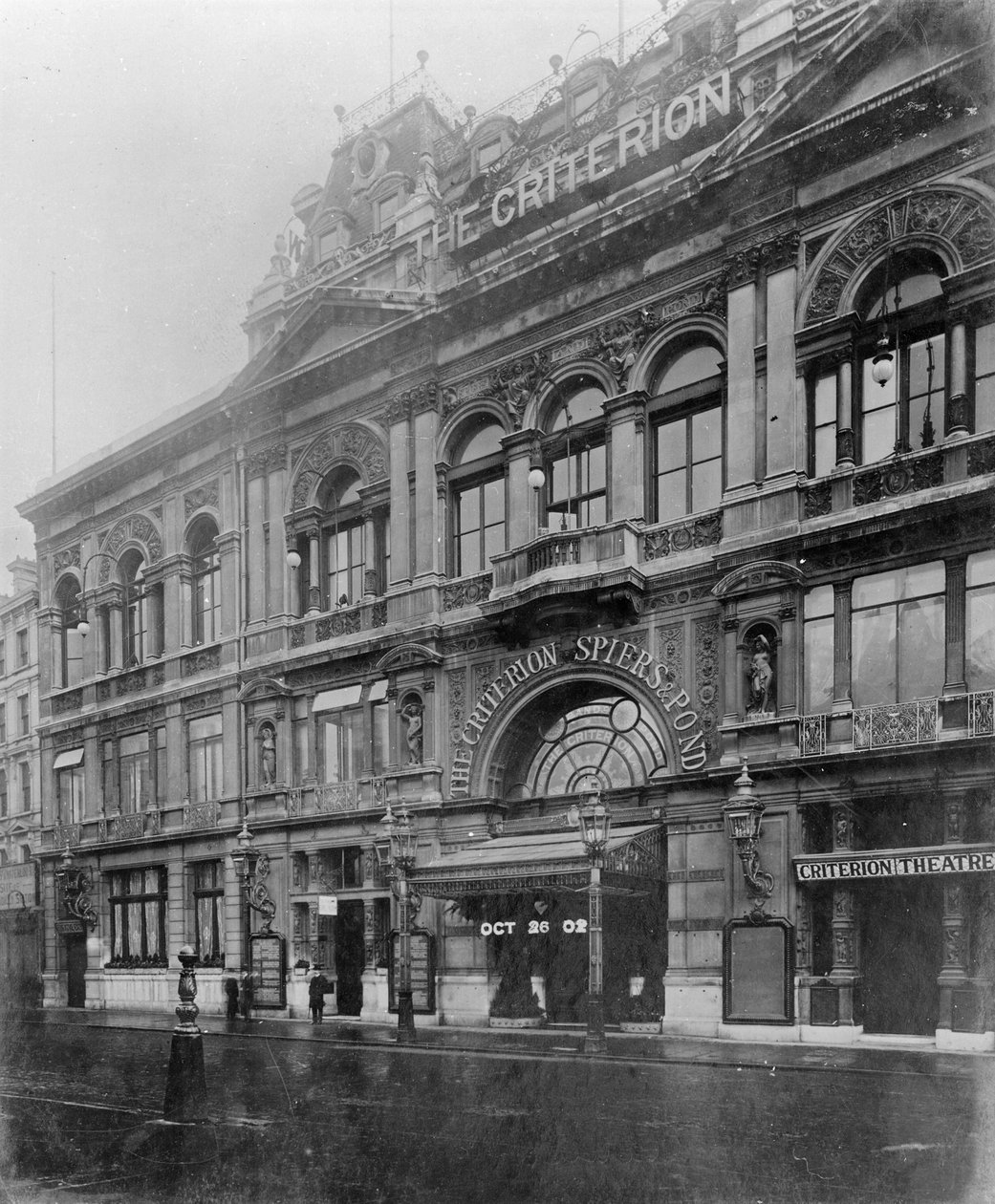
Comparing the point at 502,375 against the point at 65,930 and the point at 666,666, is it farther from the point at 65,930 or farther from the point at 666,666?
the point at 65,930

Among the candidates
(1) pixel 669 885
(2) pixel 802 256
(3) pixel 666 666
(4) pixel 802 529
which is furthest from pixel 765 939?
(2) pixel 802 256

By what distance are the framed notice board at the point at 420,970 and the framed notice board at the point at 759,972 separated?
729 cm

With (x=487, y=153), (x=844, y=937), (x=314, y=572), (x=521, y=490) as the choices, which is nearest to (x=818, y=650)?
(x=844, y=937)

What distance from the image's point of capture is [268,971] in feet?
100

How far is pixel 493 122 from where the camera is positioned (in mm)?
32312

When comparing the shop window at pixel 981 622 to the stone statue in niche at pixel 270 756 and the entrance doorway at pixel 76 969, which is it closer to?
the stone statue in niche at pixel 270 756

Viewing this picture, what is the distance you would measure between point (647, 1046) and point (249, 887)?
42.6ft

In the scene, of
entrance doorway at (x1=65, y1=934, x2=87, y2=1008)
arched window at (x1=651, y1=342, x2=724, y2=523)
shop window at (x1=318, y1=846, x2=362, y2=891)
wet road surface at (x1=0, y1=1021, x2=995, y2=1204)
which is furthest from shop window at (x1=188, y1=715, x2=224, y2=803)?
arched window at (x1=651, y1=342, x2=724, y2=523)

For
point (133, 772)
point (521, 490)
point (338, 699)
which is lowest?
point (133, 772)

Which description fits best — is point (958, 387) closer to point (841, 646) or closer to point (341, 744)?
point (841, 646)

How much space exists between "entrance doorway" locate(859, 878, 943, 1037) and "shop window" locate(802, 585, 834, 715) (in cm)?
341

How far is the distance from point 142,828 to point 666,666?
745 inches

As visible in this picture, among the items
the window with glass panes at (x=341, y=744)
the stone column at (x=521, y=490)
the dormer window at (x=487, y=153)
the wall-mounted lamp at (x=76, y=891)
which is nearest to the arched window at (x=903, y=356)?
the stone column at (x=521, y=490)

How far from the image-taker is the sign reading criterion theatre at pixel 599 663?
78.9ft
